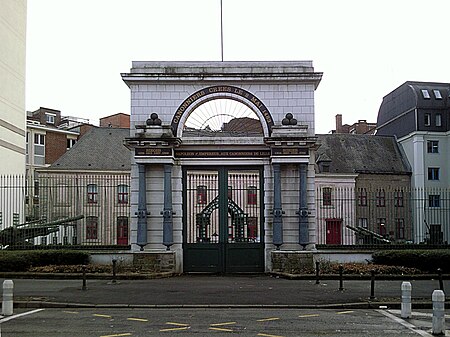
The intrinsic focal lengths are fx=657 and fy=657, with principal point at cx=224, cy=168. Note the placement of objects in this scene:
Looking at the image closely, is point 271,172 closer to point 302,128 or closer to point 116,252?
point 302,128

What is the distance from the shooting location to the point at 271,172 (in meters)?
23.8

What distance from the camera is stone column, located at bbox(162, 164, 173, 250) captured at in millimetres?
23234

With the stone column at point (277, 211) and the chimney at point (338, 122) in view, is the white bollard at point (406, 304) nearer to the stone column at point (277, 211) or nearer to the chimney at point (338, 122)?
the stone column at point (277, 211)

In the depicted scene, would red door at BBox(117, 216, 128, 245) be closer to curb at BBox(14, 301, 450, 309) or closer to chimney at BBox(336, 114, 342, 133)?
curb at BBox(14, 301, 450, 309)

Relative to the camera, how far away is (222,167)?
2383 centimetres

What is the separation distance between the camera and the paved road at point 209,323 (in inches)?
464

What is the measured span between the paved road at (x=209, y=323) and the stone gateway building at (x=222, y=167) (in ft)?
28.2

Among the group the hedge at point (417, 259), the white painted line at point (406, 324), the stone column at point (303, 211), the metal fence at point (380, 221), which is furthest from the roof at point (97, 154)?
the white painted line at point (406, 324)

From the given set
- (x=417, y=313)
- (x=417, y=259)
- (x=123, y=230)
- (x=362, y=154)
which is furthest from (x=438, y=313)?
(x=362, y=154)

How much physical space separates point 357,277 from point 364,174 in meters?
34.1

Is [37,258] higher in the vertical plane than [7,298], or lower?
higher

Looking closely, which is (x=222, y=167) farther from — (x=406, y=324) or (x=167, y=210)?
(x=406, y=324)

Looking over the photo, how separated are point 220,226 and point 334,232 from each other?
2001 centimetres

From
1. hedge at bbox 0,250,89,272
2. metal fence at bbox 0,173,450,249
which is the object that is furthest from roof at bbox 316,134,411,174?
hedge at bbox 0,250,89,272
